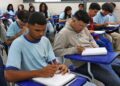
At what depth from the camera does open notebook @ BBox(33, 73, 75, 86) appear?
5.68ft

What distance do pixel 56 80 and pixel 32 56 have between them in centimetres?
34

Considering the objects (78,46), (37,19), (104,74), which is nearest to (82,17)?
(78,46)

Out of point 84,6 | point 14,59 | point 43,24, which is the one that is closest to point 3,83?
point 14,59

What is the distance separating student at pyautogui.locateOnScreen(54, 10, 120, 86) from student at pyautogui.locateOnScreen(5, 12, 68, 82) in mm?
706

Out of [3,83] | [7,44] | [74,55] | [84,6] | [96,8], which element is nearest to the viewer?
[3,83]

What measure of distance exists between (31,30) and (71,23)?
42.2 inches

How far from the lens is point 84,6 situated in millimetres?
8094

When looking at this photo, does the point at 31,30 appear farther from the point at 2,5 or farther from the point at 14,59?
the point at 2,5

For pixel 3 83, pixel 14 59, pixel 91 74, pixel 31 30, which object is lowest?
pixel 91 74

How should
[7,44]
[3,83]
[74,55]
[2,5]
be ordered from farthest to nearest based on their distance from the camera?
1. [2,5]
2. [7,44]
3. [74,55]
4. [3,83]

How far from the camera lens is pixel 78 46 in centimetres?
290

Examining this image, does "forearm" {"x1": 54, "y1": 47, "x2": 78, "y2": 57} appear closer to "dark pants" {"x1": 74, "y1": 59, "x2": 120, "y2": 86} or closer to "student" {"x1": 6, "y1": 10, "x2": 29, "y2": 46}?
"dark pants" {"x1": 74, "y1": 59, "x2": 120, "y2": 86}

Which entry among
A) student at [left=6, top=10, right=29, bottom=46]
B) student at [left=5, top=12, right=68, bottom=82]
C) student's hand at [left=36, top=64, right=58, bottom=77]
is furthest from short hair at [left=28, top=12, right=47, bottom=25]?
student at [left=6, top=10, right=29, bottom=46]

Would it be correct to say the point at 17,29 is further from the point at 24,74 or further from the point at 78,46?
the point at 24,74
